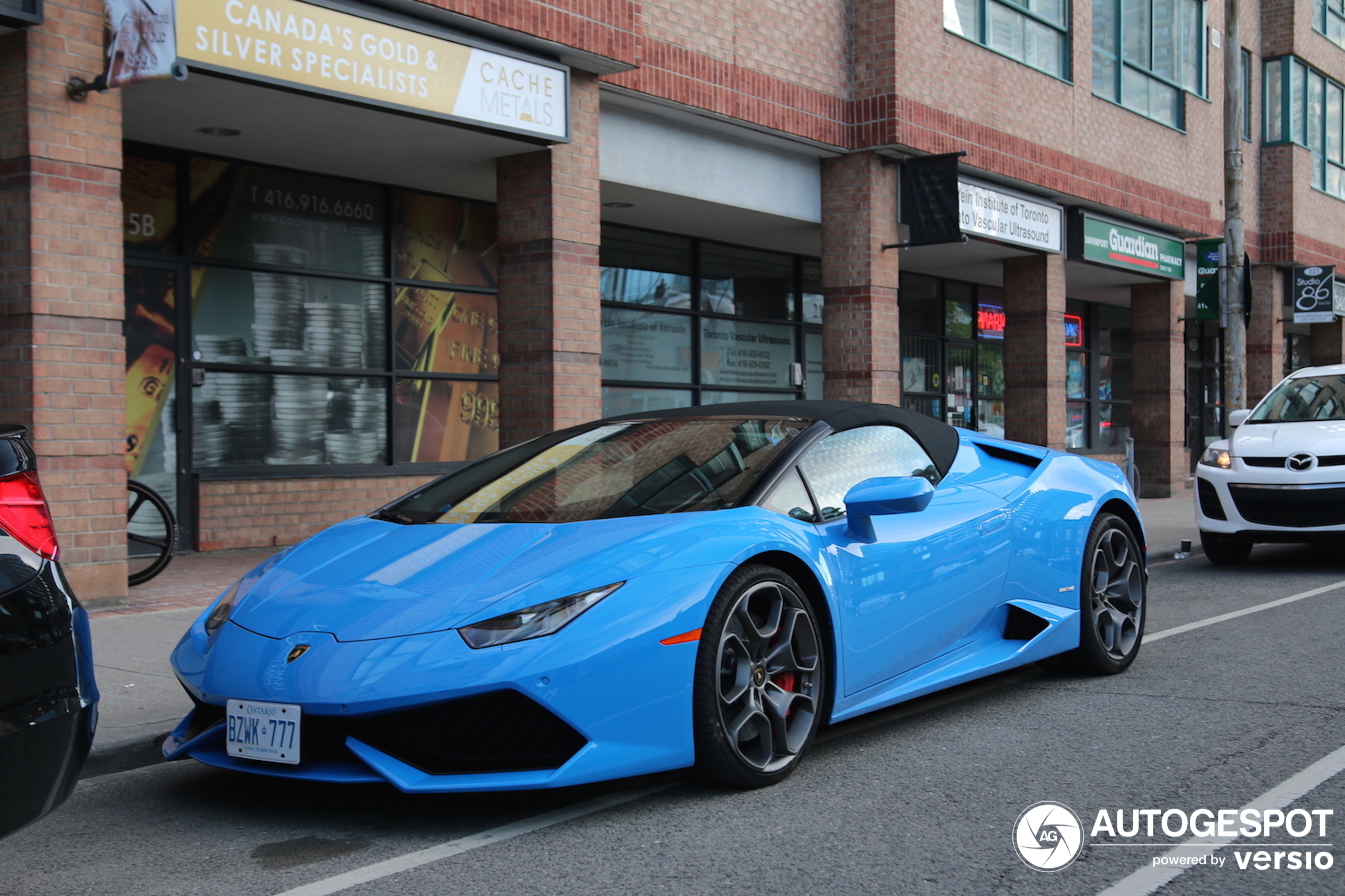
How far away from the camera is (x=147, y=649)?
6.64 metres

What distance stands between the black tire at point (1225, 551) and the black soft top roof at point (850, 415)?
20.0ft

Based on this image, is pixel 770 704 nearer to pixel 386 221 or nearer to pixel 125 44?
pixel 125 44

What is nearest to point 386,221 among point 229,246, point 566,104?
point 229,246

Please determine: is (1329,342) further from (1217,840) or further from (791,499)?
(1217,840)

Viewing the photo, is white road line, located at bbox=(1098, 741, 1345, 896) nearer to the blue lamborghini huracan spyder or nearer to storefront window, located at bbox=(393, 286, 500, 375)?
the blue lamborghini huracan spyder

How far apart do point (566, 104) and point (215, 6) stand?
3.15 m

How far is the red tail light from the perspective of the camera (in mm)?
2953

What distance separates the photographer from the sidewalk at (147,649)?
15.8 feet

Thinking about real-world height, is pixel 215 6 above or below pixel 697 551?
above

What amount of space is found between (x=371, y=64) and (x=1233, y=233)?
12130 mm

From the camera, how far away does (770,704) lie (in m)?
4.14

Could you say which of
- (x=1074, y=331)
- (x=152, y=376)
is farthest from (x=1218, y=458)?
(x=1074, y=331)

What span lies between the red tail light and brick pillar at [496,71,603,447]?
7.83m

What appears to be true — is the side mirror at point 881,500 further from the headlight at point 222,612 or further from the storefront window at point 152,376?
the storefront window at point 152,376
